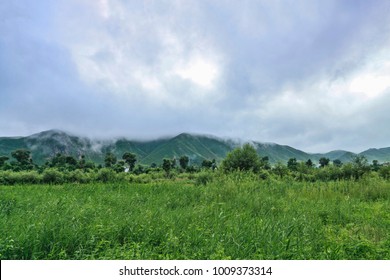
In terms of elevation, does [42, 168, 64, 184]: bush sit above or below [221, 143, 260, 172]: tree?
below

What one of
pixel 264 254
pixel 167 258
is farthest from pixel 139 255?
pixel 264 254

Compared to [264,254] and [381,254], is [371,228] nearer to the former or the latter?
[381,254]

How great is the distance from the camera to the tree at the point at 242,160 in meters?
43.4

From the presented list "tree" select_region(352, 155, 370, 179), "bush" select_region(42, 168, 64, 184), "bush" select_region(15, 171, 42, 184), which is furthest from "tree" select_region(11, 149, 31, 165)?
"tree" select_region(352, 155, 370, 179)

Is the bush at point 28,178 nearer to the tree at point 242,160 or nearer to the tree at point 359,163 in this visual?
the tree at point 242,160

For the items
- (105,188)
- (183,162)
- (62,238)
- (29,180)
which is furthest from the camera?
(183,162)

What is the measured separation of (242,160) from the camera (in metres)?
43.7

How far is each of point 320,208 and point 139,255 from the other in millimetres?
7778

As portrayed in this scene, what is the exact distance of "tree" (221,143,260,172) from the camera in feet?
142

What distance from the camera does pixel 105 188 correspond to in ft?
46.7

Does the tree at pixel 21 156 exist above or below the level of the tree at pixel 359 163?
above

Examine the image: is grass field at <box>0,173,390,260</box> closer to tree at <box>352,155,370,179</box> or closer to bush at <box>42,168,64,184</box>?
bush at <box>42,168,64,184</box>

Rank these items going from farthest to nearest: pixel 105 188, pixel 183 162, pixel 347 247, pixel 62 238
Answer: pixel 183 162 → pixel 105 188 → pixel 347 247 → pixel 62 238

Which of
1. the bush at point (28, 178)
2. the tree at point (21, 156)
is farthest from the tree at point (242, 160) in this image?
the tree at point (21, 156)
